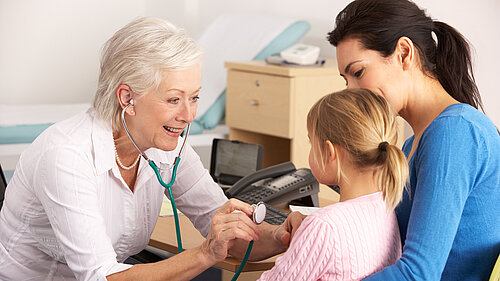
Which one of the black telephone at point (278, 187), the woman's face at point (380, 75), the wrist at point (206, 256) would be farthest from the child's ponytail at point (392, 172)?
the black telephone at point (278, 187)

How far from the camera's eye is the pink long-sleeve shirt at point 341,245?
1.14m

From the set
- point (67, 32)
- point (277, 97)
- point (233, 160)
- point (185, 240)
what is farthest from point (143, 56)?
point (67, 32)

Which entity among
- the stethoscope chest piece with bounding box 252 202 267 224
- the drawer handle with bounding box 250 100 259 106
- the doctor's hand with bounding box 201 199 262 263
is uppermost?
the stethoscope chest piece with bounding box 252 202 267 224

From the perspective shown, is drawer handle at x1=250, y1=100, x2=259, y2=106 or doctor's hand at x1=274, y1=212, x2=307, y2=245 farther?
drawer handle at x1=250, y1=100, x2=259, y2=106

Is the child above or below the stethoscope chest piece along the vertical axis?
above

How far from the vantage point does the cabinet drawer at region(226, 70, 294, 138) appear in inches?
125

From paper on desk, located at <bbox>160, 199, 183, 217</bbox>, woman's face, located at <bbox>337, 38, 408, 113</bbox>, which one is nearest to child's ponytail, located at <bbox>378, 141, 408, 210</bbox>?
woman's face, located at <bbox>337, 38, 408, 113</bbox>

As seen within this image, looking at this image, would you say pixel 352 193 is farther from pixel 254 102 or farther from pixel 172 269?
pixel 254 102

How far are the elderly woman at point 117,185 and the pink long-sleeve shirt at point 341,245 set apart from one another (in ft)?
0.66

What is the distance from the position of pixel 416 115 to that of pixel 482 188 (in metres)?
0.23

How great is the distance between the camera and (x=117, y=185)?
152 cm

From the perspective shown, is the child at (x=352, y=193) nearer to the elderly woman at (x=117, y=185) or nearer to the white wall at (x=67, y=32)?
the elderly woman at (x=117, y=185)

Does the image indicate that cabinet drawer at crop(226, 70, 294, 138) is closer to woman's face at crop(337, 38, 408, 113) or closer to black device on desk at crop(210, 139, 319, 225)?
black device on desk at crop(210, 139, 319, 225)

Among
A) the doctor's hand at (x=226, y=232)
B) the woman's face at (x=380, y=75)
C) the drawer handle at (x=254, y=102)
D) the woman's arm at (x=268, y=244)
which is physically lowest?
the drawer handle at (x=254, y=102)
